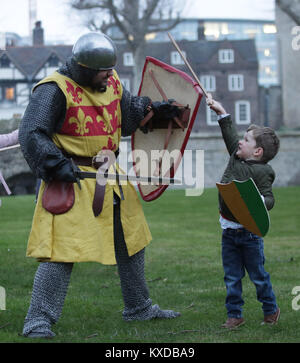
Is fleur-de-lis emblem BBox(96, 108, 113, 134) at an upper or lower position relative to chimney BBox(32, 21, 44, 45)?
lower

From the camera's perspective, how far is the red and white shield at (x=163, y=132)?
4.24 m


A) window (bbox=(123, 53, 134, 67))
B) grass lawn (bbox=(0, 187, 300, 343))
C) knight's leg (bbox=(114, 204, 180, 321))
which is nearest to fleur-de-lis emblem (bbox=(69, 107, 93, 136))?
knight's leg (bbox=(114, 204, 180, 321))


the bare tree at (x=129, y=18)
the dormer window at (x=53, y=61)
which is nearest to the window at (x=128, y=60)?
the dormer window at (x=53, y=61)

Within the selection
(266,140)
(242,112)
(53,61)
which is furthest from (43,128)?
(242,112)

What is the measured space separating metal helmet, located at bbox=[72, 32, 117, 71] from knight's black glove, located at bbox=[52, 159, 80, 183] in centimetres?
57

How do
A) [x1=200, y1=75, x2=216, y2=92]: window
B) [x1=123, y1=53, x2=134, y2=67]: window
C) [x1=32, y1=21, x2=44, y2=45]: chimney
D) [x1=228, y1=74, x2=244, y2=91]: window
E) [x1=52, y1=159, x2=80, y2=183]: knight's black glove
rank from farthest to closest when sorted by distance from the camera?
[x1=123, y1=53, x2=134, y2=67]: window, [x1=228, y1=74, x2=244, y2=91]: window, [x1=200, y1=75, x2=216, y2=92]: window, [x1=32, y1=21, x2=44, y2=45]: chimney, [x1=52, y1=159, x2=80, y2=183]: knight's black glove

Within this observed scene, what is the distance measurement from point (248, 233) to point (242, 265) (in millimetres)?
228

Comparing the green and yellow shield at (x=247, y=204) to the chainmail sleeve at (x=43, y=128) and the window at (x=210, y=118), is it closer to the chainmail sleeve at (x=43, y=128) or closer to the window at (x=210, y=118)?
the chainmail sleeve at (x=43, y=128)

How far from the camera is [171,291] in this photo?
5.41 m

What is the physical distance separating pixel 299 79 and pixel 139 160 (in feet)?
110

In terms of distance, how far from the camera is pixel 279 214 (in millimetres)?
11594

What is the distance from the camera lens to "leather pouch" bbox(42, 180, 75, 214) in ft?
12.7

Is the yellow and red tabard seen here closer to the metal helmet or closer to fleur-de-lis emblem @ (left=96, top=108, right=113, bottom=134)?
fleur-de-lis emblem @ (left=96, top=108, right=113, bottom=134)

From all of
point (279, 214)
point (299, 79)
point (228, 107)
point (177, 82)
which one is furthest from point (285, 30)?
point (177, 82)
